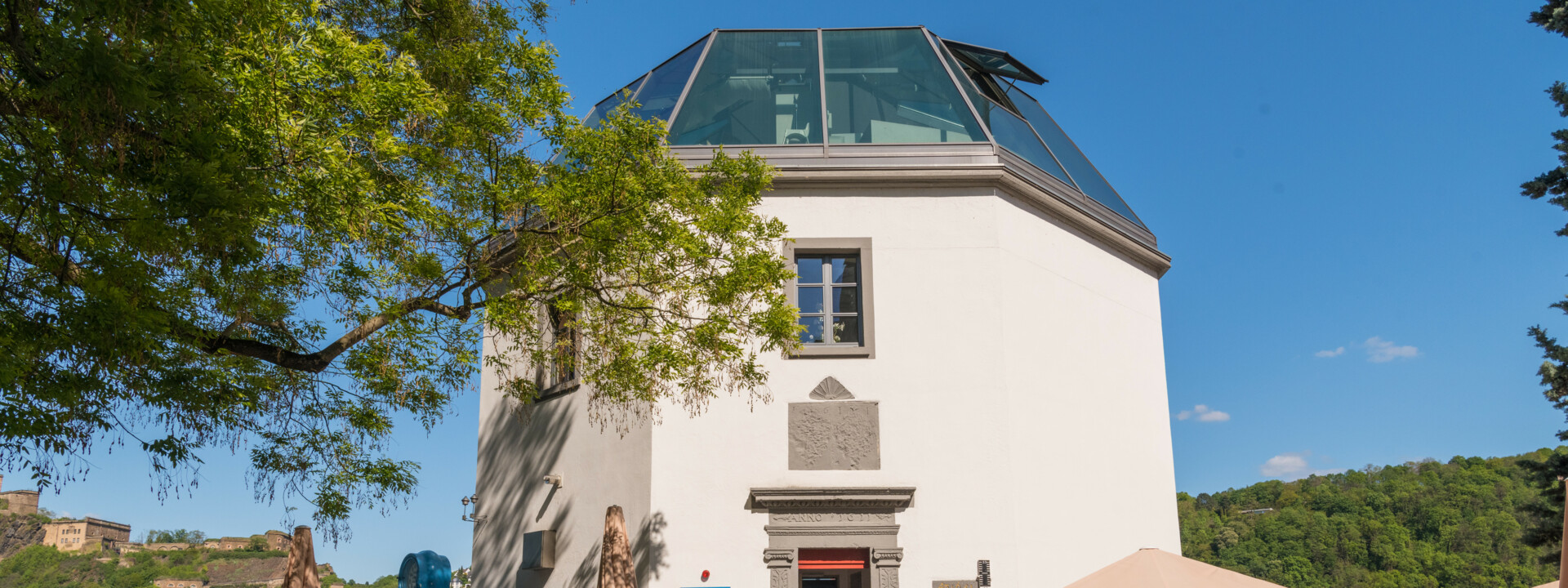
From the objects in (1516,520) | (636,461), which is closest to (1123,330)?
(636,461)

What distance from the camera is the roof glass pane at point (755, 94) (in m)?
13.4

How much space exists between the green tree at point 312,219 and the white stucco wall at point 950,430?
2.60 ft

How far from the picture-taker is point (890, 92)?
1409cm

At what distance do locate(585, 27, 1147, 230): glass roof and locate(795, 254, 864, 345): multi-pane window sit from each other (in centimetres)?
151

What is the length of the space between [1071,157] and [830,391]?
599 cm

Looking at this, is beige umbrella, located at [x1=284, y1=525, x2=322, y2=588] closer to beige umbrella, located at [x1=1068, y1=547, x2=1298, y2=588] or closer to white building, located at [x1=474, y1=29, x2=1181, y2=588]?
white building, located at [x1=474, y1=29, x2=1181, y2=588]

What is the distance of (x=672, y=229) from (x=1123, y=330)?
7.48 meters

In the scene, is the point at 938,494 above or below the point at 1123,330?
below

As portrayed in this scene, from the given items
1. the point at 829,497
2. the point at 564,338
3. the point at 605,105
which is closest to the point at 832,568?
the point at 829,497

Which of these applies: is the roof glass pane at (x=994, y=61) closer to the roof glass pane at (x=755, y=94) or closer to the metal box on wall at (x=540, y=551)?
the roof glass pane at (x=755, y=94)

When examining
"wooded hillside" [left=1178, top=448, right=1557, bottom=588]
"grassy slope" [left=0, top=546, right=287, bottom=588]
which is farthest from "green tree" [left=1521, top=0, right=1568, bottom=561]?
"grassy slope" [left=0, top=546, right=287, bottom=588]

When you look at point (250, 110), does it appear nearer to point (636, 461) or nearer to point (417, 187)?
point (417, 187)

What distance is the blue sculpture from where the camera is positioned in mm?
12766

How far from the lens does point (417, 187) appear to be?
8703 mm
